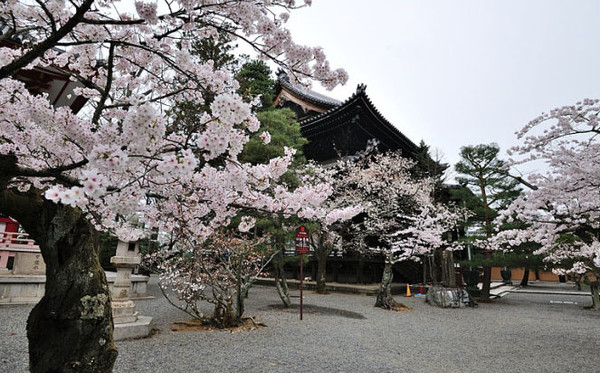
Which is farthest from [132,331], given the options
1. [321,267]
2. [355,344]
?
[321,267]

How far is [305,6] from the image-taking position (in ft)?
9.31

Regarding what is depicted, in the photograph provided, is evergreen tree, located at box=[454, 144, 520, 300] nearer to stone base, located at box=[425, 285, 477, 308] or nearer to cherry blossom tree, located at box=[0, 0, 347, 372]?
stone base, located at box=[425, 285, 477, 308]

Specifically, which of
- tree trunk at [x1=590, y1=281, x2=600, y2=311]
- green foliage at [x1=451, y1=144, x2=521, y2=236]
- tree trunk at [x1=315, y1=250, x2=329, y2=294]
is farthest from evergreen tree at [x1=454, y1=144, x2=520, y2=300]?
tree trunk at [x1=315, y1=250, x2=329, y2=294]

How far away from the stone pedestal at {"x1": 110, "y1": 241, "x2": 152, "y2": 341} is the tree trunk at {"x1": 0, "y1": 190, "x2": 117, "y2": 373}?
2.94m

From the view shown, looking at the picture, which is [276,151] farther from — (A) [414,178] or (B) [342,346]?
(A) [414,178]

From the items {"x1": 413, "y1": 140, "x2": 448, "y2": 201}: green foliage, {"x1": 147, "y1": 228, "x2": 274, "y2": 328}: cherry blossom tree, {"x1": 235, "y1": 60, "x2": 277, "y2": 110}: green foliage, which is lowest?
{"x1": 147, "y1": 228, "x2": 274, "y2": 328}: cherry blossom tree

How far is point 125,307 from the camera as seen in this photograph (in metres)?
5.52

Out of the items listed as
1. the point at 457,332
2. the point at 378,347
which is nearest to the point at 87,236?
the point at 378,347

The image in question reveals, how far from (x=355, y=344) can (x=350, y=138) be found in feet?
38.0

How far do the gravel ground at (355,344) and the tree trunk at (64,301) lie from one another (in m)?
1.58

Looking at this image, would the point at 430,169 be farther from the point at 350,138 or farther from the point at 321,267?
the point at 321,267

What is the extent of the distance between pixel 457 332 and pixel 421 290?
7234 mm

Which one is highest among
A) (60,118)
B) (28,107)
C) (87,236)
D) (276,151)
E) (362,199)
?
(276,151)

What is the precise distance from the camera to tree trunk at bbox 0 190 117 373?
2430mm
